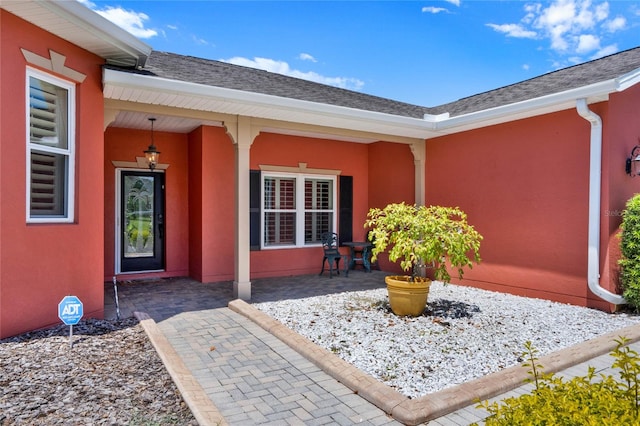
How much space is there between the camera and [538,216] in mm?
6129

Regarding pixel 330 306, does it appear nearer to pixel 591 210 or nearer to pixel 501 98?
pixel 591 210

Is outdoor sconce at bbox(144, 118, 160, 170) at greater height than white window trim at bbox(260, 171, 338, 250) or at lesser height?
greater

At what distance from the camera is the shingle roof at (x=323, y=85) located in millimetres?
5520

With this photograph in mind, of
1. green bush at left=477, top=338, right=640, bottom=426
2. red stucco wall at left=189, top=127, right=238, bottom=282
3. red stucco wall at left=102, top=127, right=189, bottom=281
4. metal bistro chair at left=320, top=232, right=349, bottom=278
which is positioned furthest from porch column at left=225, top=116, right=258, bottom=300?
green bush at left=477, top=338, right=640, bottom=426

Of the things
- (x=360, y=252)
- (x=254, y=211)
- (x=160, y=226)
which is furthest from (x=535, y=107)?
(x=160, y=226)

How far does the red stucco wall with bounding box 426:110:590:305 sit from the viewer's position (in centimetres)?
567

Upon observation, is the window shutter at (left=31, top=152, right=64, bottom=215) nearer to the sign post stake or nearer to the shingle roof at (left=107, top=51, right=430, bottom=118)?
the sign post stake

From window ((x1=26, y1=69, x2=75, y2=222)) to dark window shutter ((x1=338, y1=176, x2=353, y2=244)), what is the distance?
5722mm

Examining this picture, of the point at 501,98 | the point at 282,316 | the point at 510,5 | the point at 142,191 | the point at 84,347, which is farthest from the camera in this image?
the point at 510,5

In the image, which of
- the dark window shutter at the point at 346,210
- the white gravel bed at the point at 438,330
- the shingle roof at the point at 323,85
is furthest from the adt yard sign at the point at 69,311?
the dark window shutter at the point at 346,210

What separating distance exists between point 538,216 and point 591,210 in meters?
0.81

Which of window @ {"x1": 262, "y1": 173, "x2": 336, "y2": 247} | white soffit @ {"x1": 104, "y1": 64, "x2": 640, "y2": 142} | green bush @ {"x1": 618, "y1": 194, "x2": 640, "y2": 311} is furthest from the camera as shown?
window @ {"x1": 262, "y1": 173, "x2": 336, "y2": 247}

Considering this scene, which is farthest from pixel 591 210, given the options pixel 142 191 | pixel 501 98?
pixel 142 191

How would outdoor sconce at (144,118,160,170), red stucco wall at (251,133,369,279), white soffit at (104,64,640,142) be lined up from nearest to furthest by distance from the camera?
1. white soffit at (104,64,640,142)
2. outdoor sconce at (144,118,160,170)
3. red stucco wall at (251,133,369,279)
